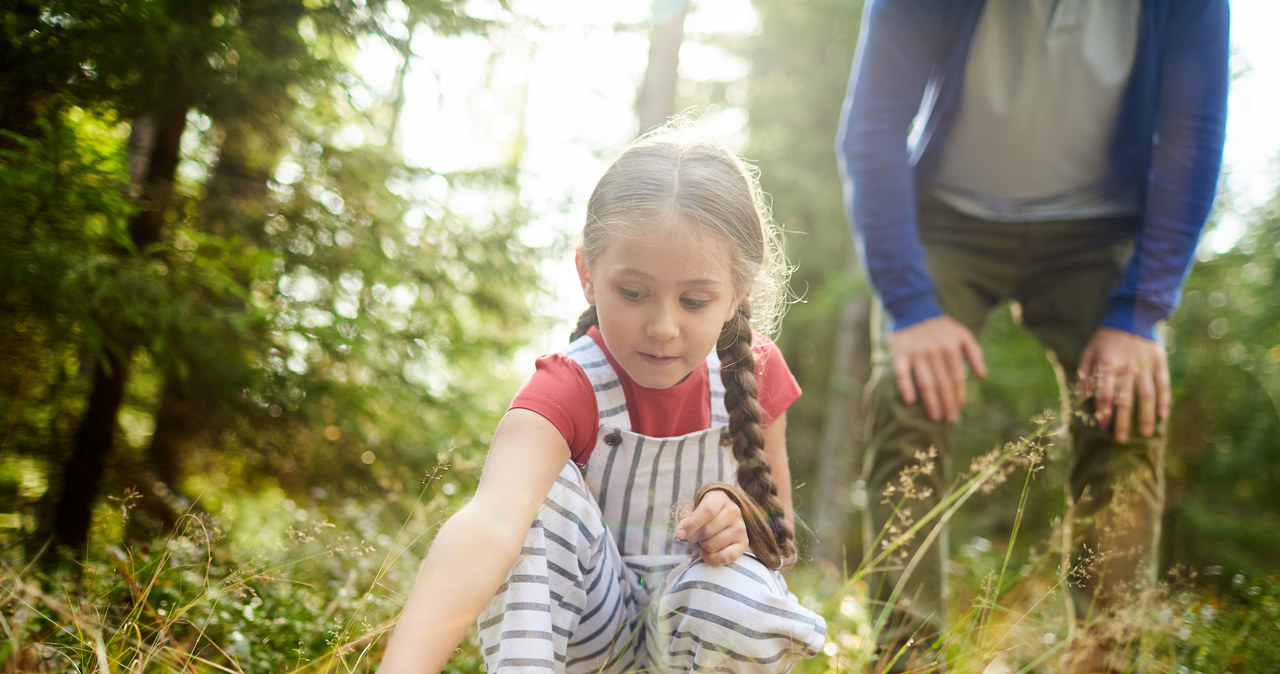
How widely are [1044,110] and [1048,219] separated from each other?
34 cm

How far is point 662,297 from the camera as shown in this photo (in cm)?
163

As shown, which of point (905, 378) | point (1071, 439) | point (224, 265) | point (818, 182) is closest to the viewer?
point (905, 378)

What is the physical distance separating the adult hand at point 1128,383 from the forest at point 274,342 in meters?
0.32

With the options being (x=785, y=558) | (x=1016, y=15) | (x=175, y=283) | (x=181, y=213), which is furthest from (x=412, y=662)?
(x=181, y=213)

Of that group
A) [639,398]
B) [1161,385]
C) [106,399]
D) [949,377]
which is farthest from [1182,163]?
[106,399]

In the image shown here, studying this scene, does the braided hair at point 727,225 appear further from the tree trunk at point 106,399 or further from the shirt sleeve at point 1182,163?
the tree trunk at point 106,399

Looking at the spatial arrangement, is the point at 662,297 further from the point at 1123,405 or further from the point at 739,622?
the point at 1123,405

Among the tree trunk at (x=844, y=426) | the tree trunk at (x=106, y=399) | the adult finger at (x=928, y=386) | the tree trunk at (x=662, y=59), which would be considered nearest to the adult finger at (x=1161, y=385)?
the adult finger at (x=928, y=386)

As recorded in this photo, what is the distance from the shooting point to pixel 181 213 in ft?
10.2

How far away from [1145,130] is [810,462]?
28.1 feet

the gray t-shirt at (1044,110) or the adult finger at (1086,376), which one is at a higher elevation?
the gray t-shirt at (1044,110)

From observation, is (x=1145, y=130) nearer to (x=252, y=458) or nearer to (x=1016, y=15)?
(x=1016, y=15)

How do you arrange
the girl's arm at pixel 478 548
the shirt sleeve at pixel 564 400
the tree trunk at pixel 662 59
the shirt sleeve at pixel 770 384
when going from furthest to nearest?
the tree trunk at pixel 662 59 < the shirt sleeve at pixel 770 384 < the shirt sleeve at pixel 564 400 < the girl's arm at pixel 478 548

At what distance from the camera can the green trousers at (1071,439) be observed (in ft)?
6.85
